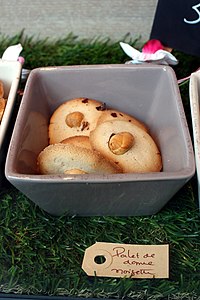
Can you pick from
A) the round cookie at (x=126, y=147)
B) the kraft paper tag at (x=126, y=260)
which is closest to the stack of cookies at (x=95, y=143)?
the round cookie at (x=126, y=147)

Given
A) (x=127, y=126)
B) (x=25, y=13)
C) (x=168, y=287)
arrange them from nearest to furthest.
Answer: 1. (x=168, y=287)
2. (x=127, y=126)
3. (x=25, y=13)

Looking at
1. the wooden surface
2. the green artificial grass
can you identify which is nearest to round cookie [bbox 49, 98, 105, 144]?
the green artificial grass

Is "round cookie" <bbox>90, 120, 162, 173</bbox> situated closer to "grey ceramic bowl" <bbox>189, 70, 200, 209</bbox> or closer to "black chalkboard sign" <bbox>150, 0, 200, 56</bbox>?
"grey ceramic bowl" <bbox>189, 70, 200, 209</bbox>

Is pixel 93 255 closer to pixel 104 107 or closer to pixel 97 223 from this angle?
pixel 97 223

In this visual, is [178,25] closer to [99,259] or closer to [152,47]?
[152,47]

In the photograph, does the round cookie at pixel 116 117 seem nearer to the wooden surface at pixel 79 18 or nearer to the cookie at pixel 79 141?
the cookie at pixel 79 141

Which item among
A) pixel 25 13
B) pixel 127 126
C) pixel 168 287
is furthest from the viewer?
pixel 25 13

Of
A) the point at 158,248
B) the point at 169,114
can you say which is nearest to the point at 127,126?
the point at 169,114

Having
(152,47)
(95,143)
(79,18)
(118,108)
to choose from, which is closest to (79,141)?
(95,143)
